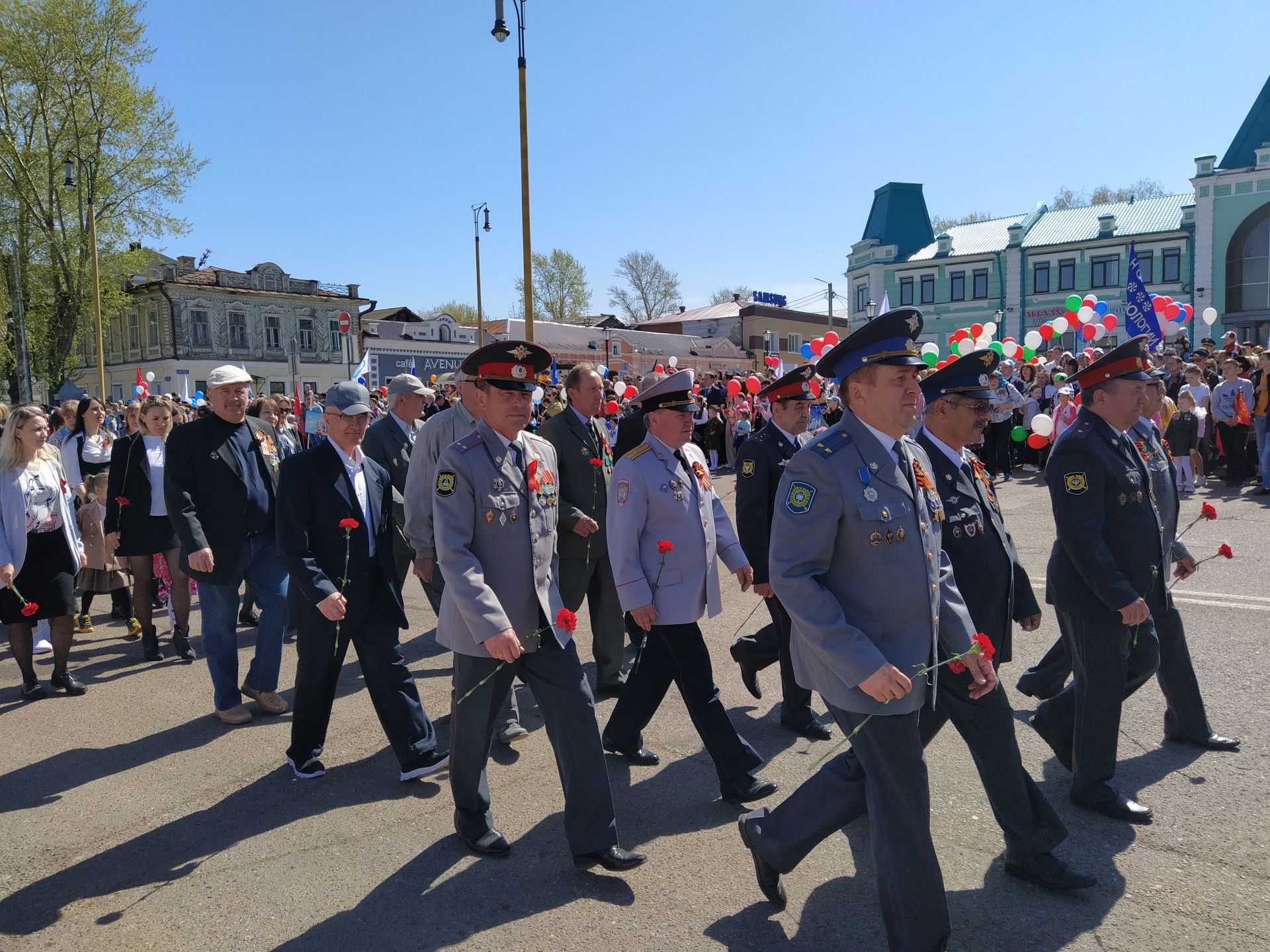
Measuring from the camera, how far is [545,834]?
386cm

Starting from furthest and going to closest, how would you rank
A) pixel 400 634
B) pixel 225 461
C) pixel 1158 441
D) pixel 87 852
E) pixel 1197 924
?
1. pixel 400 634
2. pixel 225 461
3. pixel 1158 441
4. pixel 87 852
5. pixel 1197 924

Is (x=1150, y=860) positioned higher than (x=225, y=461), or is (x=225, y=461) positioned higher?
(x=225, y=461)

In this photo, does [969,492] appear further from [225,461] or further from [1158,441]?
[225,461]

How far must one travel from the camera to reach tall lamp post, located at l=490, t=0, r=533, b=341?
38.3 feet

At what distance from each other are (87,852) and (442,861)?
1641mm

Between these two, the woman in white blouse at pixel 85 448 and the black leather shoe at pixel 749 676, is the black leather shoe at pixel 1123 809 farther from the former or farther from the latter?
the woman in white blouse at pixel 85 448

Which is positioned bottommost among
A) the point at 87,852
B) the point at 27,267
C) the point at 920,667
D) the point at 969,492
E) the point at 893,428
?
the point at 87,852

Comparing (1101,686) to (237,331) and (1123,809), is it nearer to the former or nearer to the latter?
(1123,809)

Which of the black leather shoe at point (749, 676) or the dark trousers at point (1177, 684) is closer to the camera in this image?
the dark trousers at point (1177, 684)

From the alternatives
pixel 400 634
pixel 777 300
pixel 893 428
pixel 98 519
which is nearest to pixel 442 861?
pixel 893 428

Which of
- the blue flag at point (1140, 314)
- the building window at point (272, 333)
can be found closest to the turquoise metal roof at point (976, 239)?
the blue flag at point (1140, 314)

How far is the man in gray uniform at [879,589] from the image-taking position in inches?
106

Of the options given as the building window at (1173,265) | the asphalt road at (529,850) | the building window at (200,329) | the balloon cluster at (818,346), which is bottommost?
the asphalt road at (529,850)

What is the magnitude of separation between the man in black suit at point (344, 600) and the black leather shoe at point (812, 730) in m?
1.97
